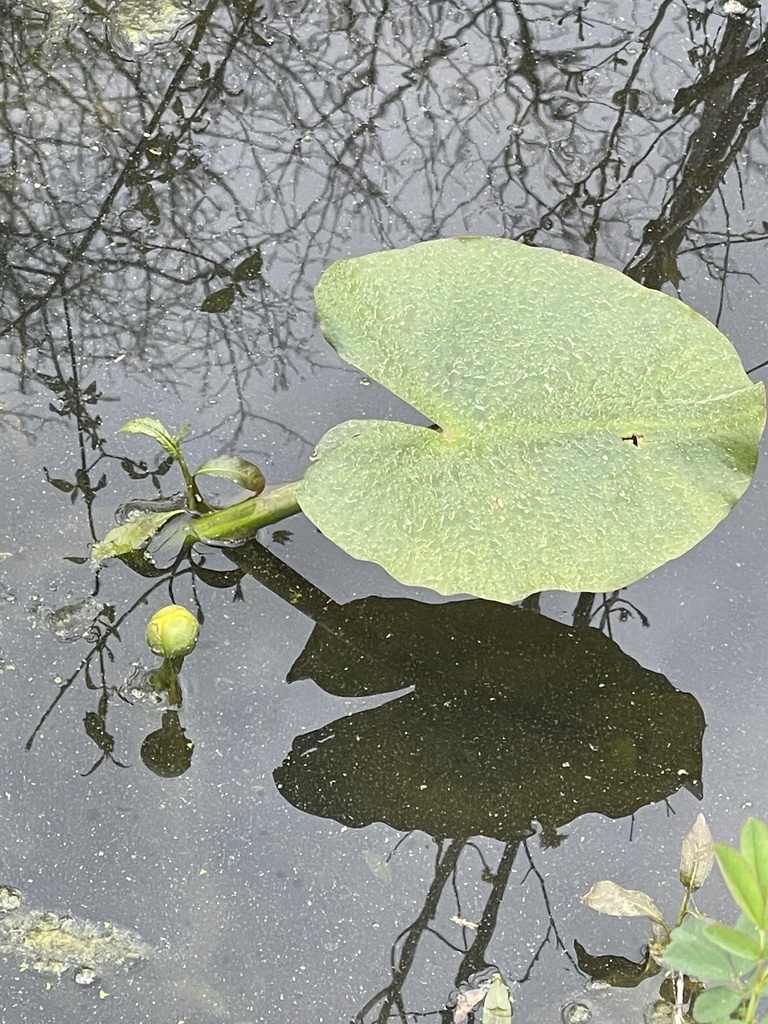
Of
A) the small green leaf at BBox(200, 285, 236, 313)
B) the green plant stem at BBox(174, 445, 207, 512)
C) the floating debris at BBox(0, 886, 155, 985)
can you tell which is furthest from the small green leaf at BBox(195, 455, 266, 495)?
the floating debris at BBox(0, 886, 155, 985)

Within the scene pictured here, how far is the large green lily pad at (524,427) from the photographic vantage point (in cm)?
112

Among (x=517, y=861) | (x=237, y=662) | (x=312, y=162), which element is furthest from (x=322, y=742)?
(x=312, y=162)

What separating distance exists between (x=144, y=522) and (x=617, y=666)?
1.96 ft

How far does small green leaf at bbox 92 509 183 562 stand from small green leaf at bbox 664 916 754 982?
2.55 ft

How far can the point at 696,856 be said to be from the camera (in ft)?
3.28

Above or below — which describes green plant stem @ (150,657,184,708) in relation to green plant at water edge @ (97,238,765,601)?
below

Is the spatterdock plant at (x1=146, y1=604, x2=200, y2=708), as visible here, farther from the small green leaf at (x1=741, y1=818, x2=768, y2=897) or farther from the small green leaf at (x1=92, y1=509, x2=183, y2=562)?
the small green leaf at (x1=741, y1=818, x2=768, y2=897)

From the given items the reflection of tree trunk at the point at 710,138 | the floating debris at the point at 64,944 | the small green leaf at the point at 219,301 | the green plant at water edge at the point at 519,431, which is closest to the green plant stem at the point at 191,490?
the green plant at water edge at the point at 519,431

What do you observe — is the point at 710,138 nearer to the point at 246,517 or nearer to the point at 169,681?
the point at 246,517

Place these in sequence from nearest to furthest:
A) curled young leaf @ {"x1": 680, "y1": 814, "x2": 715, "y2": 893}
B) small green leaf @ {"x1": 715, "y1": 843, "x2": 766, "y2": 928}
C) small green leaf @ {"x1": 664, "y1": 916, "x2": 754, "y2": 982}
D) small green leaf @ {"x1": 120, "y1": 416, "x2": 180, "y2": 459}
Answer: small green leaf @ {"x1": 715, "y1": 843, "x2": 766, "y2": 928}, small green leaf @ {"x1": 664, "y1": 916, "x2": 754, "y2": 982}, curled young leaf @ {"x1": 680, "y1": 814, "x2": 715, "y2": 893}, small green leaf @ {"x1": 120, "y1": 416, "x2": 180, "y2": 459}

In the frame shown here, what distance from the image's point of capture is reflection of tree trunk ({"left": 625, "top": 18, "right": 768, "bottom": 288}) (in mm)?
1622

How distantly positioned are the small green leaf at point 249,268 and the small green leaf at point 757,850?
1197 mm

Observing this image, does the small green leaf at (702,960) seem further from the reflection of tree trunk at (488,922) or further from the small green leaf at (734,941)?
the reflection of tree trunk at (488,922)

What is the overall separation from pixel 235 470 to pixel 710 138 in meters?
1.08
